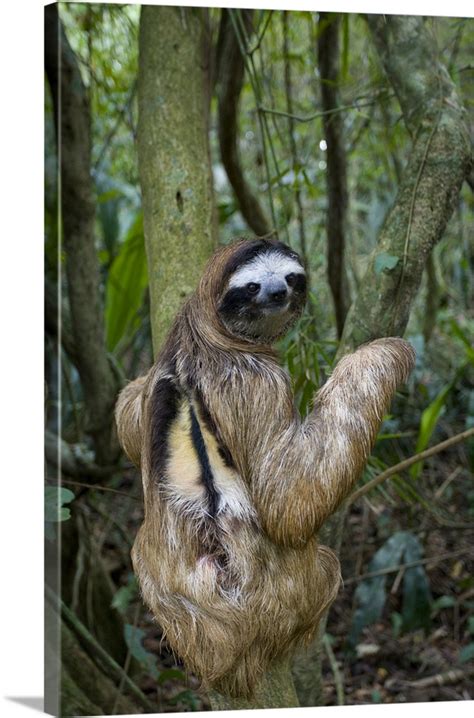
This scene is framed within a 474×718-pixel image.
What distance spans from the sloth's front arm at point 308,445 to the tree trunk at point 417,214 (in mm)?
549

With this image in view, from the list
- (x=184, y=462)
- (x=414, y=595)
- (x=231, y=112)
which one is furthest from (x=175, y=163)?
(x=414, y=595)

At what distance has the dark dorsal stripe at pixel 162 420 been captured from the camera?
2.69 m

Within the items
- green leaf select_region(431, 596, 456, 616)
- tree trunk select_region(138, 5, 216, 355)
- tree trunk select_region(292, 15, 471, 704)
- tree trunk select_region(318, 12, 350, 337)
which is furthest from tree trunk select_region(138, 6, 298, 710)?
green leaf select_region(431, 596, 456, 616)

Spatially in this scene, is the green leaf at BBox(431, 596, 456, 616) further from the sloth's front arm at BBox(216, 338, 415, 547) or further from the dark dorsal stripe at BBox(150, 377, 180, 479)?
the dark dorsal stripe at BBox(150, 377, 180, 479)

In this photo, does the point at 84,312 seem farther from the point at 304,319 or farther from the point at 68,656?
the point at 68,656

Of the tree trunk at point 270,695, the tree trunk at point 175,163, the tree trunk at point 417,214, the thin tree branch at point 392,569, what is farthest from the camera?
the thin tree branch at point 392,569

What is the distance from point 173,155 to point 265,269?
1018 mm

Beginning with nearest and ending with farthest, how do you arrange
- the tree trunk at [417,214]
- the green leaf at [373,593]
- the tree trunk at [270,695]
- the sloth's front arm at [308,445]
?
the sloth's front arm at [308,445] < the tree trunk at [270,695] < the tree trunk at [417,214] < the green leaf at [373,593]

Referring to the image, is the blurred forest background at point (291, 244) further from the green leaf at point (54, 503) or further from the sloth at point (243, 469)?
the sloth at point (243, 469)

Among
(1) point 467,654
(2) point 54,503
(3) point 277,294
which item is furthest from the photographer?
(1) point 467,654

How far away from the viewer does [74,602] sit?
13.6 feet

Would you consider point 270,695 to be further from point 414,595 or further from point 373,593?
point 414,595

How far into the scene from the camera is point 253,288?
266cm
